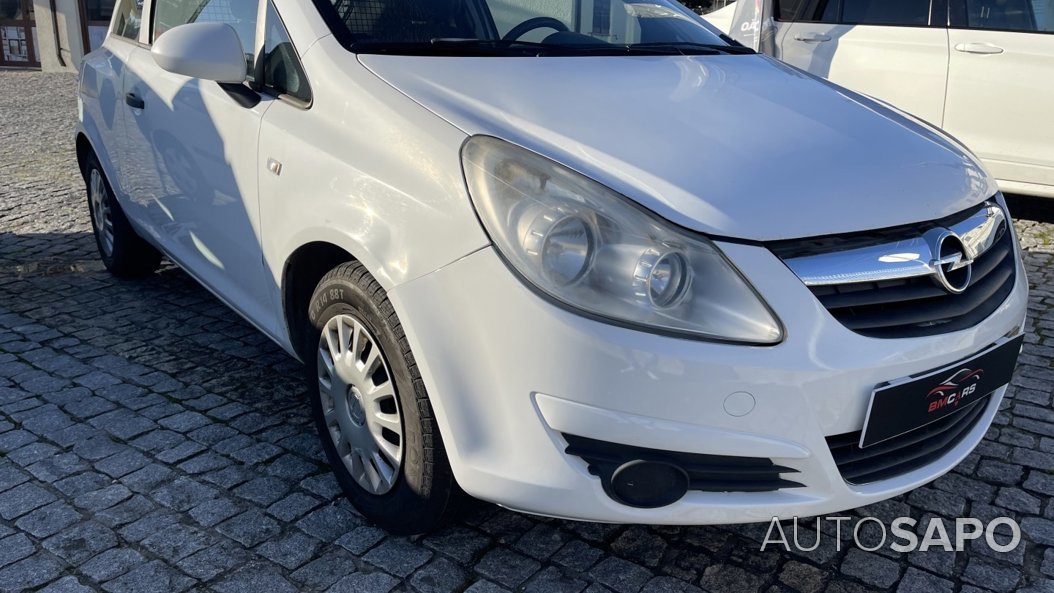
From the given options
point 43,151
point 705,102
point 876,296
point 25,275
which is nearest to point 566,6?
point 705,102

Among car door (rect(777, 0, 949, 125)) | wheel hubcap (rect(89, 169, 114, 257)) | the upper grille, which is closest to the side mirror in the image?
the upper grille

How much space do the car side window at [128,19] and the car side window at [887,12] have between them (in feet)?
14.3

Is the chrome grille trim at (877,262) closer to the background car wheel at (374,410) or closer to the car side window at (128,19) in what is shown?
the background car wheel at (374,410)

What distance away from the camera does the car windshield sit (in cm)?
273

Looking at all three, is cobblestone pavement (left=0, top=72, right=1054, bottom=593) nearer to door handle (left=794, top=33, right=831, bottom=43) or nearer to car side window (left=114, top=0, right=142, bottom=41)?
car side window (left=114, top=0, right=142, bottom=41)

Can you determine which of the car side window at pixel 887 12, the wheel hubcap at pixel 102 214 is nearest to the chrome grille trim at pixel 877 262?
the wheel hubcap at pixel 102 214

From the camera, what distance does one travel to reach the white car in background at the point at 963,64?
5.47 m

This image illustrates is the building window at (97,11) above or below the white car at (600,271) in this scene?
below

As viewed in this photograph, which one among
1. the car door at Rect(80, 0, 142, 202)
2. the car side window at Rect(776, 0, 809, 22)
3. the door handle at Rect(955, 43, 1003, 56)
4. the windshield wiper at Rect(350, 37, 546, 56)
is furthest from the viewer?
the car side window at Rect(776, 0, 809, 22)

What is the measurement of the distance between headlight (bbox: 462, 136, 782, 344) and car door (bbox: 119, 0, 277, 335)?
113cm

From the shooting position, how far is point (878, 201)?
85.1 inches

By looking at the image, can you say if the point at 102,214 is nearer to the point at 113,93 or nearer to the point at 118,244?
the point at 118,244

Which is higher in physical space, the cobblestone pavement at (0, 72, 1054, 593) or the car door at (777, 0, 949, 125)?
the car door at (777, 0, 949, 125)

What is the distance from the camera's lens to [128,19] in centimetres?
425
